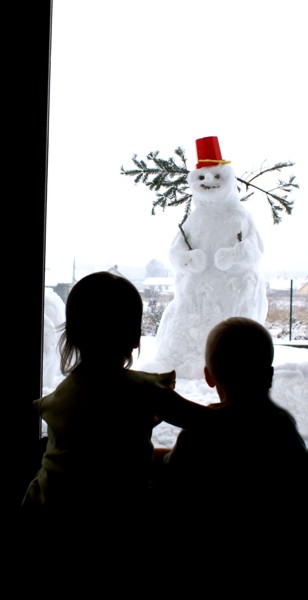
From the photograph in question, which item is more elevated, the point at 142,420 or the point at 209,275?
the point at 209,275

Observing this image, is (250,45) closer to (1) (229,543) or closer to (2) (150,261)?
(2) (150,261)

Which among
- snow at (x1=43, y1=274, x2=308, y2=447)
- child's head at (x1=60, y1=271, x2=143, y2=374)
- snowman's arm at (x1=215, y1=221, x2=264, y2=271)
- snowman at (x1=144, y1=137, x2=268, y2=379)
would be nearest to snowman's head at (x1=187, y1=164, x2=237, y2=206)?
snowman at (x1=144, y1=137, x2=268, y2=379)

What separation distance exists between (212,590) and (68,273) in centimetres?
74

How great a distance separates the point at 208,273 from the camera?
4.86 ft

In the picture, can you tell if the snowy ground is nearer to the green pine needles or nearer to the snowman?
the snowman

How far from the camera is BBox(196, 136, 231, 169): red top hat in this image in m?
1.18

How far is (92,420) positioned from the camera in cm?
68

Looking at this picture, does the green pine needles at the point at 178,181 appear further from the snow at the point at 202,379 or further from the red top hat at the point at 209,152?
the snow at the point at 202,379

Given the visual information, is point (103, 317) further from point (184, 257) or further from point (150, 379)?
point (184, 257)

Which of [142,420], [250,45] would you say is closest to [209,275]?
[250,45]

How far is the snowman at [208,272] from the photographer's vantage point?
4.28 ft

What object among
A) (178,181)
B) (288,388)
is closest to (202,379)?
(288,388)

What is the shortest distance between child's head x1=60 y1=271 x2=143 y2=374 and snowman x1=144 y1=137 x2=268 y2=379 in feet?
1.95

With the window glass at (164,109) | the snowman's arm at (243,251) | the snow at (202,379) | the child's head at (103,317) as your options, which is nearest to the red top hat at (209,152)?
the window glass at (164,109)
